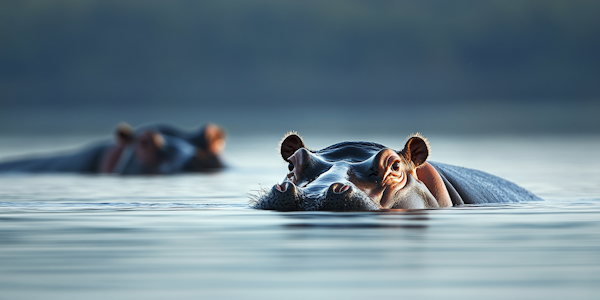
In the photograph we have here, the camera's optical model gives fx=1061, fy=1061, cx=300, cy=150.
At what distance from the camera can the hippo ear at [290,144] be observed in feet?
31.2

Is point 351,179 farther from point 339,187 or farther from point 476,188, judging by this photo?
point 476,188

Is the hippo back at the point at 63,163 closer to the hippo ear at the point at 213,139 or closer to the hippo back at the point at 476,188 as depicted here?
the hippo ear at the point at 213,139

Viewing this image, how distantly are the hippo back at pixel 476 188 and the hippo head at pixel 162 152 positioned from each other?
8.08 metres

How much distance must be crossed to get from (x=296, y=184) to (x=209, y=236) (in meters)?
1.55

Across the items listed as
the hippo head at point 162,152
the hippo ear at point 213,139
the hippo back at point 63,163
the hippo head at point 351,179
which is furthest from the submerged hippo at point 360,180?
the hippo back at point 63,163

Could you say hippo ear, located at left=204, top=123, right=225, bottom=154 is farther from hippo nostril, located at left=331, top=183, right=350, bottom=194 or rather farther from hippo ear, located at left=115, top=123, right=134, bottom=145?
hippo nostril, located at left=331, top=183, right=350, bottom=194

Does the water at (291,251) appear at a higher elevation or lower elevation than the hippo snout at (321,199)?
lower

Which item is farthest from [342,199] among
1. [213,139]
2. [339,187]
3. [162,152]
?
[213,139]

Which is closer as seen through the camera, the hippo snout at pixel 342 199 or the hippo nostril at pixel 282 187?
the hippo snout at pixel 342 199

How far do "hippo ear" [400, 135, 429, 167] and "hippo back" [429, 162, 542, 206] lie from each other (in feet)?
3.15

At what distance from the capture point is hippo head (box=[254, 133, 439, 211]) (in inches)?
325

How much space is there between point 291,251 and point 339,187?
1.78m

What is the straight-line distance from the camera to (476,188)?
10883mm

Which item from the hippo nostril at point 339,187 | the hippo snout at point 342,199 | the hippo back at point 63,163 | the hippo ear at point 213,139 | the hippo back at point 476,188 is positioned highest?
the hippo ear at point 213,139
